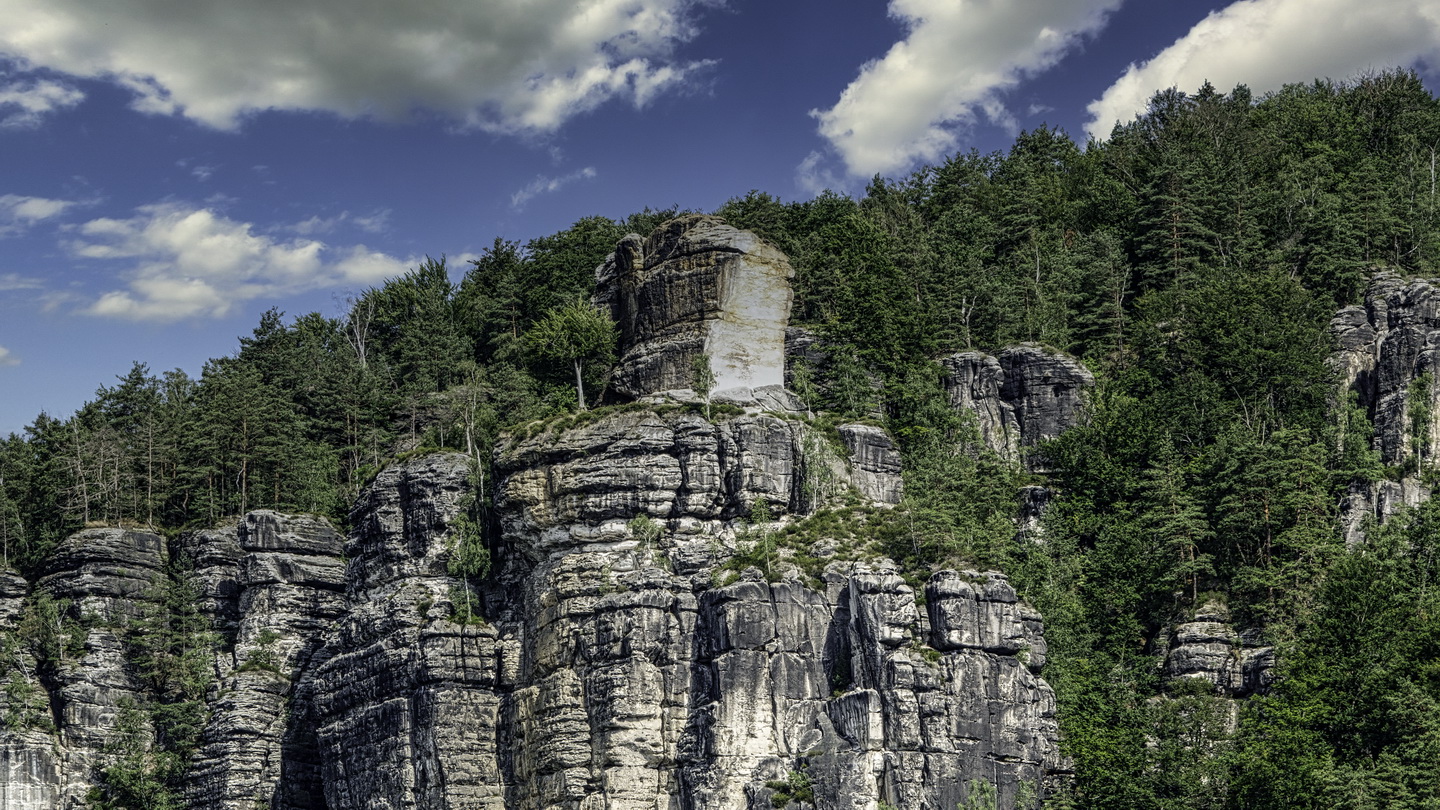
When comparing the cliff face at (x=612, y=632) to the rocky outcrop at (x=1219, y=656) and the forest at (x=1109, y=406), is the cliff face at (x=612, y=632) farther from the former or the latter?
the rocky outcrop at (x=1219, y=656)

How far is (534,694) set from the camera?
76.2m

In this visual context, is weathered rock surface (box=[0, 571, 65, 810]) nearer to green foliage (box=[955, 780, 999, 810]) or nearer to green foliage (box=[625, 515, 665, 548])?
green foliage (box=[625, 515, 665, 548])

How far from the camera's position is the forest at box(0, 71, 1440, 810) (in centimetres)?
→ 6769

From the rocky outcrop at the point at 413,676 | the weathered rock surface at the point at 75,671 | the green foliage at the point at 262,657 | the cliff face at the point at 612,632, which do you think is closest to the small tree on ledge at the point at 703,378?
the cliff face at the point at 612,632

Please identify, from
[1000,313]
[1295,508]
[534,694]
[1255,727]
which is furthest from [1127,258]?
[534,694]

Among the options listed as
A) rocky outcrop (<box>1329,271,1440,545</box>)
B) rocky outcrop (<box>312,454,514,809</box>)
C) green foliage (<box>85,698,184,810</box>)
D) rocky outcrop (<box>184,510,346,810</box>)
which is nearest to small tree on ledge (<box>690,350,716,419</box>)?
rocky outcrop (<box>312,454,514,809</box>)

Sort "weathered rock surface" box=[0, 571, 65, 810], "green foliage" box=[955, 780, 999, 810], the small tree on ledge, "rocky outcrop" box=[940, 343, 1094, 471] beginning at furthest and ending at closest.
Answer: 1. "weathered rock surface" box=[0, 571, 65, 810]
2. "rocky outcrop" box=[940, 343, 1094, 471]
3. the small tree on ledge
4. "green foliage" box=[955, 780, 999, 810]

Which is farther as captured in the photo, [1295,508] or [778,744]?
[1295,508]

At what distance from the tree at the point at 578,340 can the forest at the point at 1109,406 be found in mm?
971

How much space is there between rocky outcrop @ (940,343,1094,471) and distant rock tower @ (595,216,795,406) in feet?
33.3

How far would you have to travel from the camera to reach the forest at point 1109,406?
67.7 metres

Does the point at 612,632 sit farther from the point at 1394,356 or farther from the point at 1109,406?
the point at 1394,356

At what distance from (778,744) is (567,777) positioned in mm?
10139

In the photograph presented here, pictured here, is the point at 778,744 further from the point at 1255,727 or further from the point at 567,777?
the point at 1255,727
